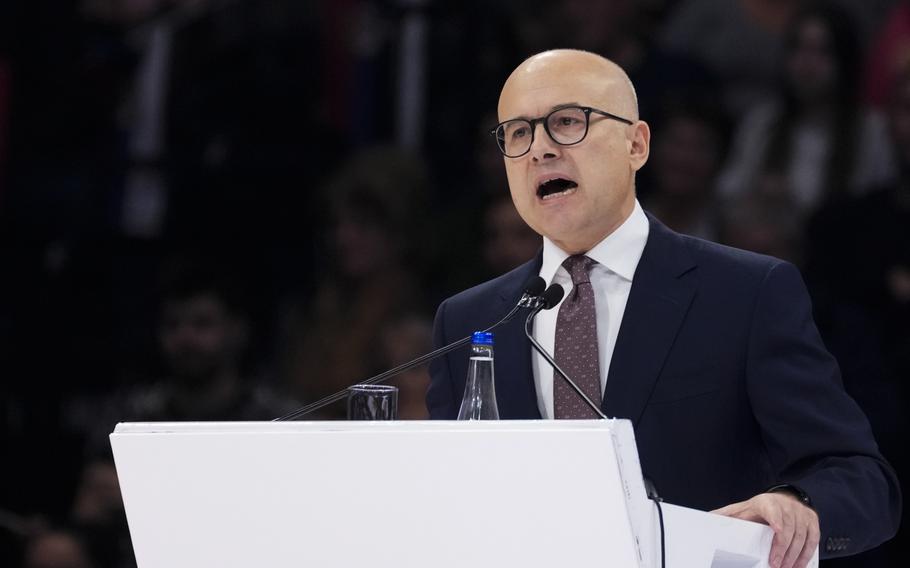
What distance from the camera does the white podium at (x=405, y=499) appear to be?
1.54 metres

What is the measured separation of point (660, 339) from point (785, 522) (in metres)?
0.40

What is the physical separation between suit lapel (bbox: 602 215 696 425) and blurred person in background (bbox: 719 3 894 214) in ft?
7.90

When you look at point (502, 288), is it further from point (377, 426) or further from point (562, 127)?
point (377, 426)

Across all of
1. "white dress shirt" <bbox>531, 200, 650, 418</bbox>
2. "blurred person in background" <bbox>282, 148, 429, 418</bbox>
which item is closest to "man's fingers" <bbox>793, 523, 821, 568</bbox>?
"white dress shirt" <bbox>531, 200, 650, 418</bbox>

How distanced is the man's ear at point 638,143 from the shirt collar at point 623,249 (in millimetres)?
86

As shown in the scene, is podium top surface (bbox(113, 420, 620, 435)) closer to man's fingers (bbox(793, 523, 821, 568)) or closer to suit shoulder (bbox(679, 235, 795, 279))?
man's fingers (bbox(793, 523, 821, 568))

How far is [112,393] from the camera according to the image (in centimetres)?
507

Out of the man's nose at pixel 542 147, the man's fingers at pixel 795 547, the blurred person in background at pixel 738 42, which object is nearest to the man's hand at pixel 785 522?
the man's fingers at pixel 795 547

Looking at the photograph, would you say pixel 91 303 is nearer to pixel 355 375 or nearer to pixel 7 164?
pixel 7 164

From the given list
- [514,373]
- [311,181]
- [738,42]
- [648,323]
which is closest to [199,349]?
[311,181]

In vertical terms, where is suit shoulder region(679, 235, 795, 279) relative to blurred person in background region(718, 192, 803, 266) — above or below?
below

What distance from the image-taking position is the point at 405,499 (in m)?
1.64

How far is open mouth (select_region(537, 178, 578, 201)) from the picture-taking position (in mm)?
2193

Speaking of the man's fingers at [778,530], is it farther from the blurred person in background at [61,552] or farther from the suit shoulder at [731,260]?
the blurred person in background at [61,552]
